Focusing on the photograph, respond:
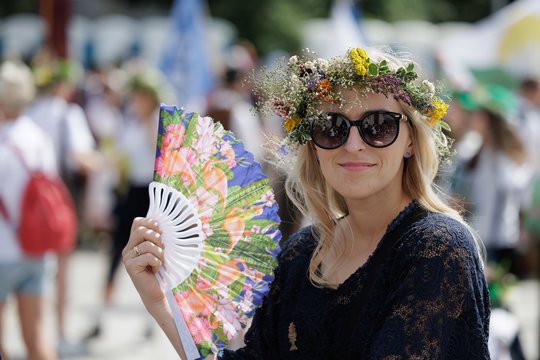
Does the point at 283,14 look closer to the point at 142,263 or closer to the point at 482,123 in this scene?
the point at 482,123

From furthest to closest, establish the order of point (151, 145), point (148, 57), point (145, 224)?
point (148, 57) → point (151, 145) → point (145, 224)

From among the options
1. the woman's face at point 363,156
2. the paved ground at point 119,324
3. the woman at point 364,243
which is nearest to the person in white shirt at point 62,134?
the paved ground at point 119,324

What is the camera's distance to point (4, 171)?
5.46 metres

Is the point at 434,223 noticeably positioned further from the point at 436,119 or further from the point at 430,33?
the point at 430,33

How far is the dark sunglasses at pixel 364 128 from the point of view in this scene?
246cm

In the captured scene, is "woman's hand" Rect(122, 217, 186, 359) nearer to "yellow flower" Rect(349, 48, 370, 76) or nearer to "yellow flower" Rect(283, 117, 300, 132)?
"yellow flower" Rect(283, 117, 300, 132)

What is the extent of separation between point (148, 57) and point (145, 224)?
20.4m

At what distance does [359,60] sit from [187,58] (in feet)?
27.2

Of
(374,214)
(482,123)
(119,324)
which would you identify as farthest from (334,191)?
(119,324)

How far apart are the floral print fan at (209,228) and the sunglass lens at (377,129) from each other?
301 mm

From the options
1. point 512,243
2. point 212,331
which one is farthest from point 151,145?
point 212,331

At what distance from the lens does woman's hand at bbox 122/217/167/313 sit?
7.91 ft

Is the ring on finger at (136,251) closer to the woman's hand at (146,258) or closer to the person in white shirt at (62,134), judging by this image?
the woman's hand at (146,258)

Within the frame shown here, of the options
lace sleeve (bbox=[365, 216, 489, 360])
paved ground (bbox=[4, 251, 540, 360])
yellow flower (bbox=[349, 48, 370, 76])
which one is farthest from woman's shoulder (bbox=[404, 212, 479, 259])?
paved ground (bbox=[4, 251, 540, 360])
